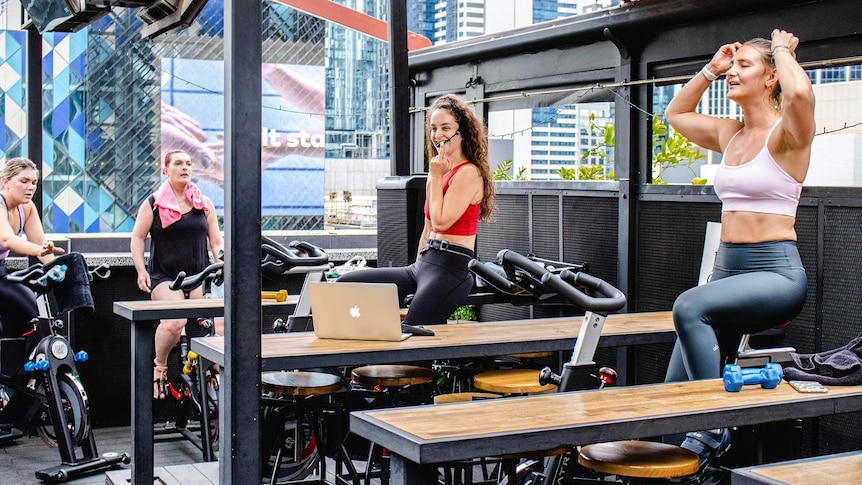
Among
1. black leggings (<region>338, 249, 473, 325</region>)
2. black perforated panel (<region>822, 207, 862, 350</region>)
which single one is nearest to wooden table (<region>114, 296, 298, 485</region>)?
black leggings (<region>338, 249, 473, 325</region>)

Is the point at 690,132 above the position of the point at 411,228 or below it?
above

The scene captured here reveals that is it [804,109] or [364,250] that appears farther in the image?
[364,250]

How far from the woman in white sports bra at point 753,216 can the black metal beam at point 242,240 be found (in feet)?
4.39

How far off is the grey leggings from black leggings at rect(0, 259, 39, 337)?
4.28 metres

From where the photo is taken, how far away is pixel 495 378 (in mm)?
4035

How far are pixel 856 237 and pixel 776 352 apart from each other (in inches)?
48.8

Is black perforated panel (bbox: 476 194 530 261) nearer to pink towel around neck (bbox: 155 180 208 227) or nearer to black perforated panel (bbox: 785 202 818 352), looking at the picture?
pink towel around neck (bbox: 155 180 208 227)

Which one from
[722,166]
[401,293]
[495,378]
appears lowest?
[495,378]

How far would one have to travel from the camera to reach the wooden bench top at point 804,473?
1.94 meters

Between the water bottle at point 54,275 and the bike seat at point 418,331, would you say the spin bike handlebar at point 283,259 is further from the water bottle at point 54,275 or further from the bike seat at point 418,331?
the water bottle at point 54,275

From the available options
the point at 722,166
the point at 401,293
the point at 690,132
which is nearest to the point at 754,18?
the point at 690,132

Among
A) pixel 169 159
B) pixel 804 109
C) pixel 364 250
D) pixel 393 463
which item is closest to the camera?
pixel 393 463

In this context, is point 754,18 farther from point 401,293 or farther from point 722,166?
point 401,293

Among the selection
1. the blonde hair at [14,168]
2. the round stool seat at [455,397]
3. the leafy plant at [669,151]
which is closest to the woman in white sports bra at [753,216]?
the round stool seat at [455,397]
